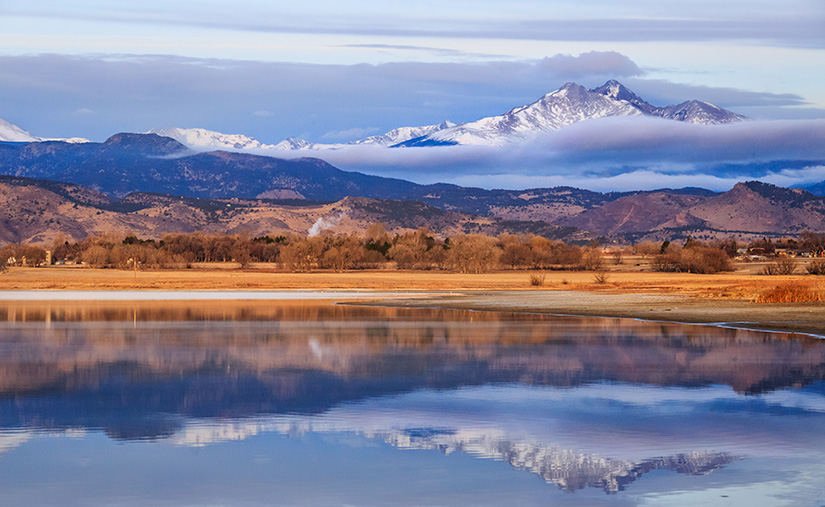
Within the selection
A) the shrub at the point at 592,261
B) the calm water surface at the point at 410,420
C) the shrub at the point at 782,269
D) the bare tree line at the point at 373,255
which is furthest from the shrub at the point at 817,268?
the calm water surface at the point at 410,420

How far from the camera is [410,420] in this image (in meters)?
15.6

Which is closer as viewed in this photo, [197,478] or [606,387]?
[197,478]

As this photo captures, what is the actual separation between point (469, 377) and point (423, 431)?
607 cm

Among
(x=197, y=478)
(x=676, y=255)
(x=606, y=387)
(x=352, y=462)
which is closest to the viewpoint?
(x=197, y=478)

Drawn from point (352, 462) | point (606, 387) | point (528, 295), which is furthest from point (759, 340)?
point (528, 295)

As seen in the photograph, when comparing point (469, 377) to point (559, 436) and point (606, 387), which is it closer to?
point (606, 387)

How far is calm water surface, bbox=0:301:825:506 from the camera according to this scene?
36.8ft

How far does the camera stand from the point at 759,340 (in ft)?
92.9

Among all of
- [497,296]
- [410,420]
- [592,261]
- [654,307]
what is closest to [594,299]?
[497,296]

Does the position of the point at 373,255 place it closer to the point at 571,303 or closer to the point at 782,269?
the point at 782,269

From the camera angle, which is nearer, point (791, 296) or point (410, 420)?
point (410, 420)

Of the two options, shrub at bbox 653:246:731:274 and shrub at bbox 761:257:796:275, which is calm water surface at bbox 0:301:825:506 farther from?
shrub at bbox 653:246:731:274

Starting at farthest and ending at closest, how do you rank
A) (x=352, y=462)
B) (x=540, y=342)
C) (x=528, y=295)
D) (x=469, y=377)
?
(x=528, y=295), (x=540, y=342), (x=469, y=377), (x=352, y=462)

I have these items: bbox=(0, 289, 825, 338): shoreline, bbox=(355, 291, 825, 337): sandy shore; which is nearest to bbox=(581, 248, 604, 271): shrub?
bbox=(0, 289, 825, 338): shoreline
